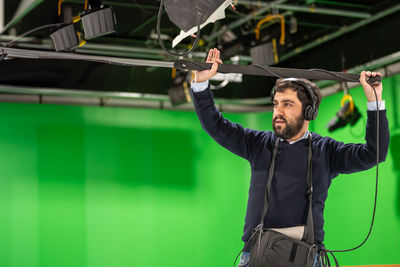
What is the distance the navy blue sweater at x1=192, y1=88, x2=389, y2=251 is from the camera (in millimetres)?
2268

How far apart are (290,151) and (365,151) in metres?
0.30

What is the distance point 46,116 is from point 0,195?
92 cm

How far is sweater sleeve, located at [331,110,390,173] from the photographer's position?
2262 mm

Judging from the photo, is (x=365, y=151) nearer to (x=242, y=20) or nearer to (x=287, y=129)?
(x=287, y=129)

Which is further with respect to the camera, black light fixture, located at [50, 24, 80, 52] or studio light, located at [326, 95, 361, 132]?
studio light, located at [326, 95, 361, 132]

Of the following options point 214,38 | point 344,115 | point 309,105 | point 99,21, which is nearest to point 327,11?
point 344,115

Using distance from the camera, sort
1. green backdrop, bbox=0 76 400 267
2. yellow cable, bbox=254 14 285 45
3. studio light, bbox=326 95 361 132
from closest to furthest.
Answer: yellow cable, bbox=254 14 285 45
studio light, bbox=326 95 361 132
green backdrop, bbox=0 76 400 267

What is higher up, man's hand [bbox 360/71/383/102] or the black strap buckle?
man's hand [bbox 360/71/383/102]

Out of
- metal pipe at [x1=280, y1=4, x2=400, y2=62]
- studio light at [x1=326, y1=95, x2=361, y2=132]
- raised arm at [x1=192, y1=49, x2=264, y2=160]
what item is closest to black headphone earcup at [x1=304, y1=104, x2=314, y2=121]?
raised arm at [x1=192, y1=49, x2=264, y2=160]

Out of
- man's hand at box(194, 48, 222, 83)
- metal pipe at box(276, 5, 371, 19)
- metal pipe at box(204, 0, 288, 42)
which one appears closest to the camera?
man's hand at box(194, 48, 222, 83)

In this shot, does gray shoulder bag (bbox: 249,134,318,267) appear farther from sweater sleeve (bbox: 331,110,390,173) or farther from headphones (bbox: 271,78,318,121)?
headphones (bbox: 271,78,318,121)

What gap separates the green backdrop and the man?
2772 millimetres

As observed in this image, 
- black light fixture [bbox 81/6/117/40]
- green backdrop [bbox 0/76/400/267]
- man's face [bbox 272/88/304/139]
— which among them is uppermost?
black light fixture [bbox 81/6/117/40]

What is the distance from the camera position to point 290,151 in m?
2.38
